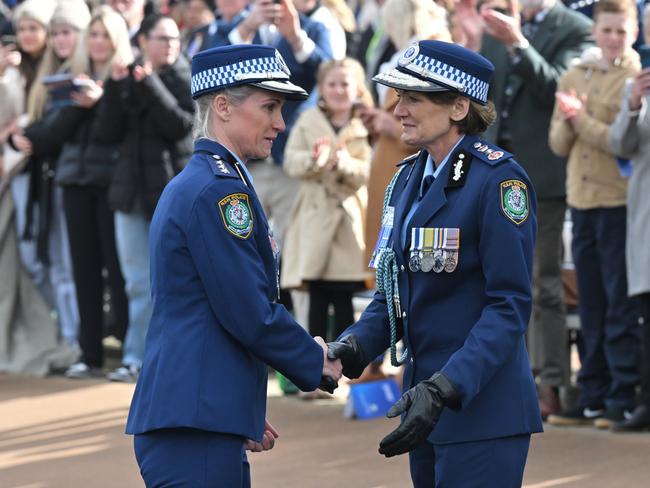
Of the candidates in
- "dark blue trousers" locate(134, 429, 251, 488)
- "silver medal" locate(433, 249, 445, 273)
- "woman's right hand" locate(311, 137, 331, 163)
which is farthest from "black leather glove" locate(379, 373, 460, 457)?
"woman's right hand" locate(311, 137, 331, 163)

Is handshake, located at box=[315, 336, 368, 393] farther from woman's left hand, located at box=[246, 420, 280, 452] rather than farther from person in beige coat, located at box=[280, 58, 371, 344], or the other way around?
person in beige coat, located at box=[280, 58, 371, 344]

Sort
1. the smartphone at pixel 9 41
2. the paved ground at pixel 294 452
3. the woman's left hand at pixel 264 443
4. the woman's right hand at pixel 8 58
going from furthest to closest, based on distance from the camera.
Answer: the smartphone at pixel 9 41 → the woman's right hand at pixel 8 58 → the paved ground at pixel 294 452 → the woman's left hand at pixel 264 443

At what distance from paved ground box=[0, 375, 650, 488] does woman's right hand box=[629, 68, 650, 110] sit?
1763 mm

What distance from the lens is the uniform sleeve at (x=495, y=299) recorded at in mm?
3971

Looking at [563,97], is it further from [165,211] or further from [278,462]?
[165,211]

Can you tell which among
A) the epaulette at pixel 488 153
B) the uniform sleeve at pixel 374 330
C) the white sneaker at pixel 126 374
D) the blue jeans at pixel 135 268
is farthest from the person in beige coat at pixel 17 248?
the epaulette at pixel 488 153

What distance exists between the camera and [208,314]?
3994 millimetres

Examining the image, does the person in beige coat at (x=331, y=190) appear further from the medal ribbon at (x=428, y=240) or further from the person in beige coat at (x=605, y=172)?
the medal ribbon at (x=428, y=240)

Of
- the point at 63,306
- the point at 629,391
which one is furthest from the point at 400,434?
the point at 63,306

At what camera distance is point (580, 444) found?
730 centimetres

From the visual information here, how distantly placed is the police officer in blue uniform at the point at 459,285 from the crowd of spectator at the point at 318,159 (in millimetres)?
3236

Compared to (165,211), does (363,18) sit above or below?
above

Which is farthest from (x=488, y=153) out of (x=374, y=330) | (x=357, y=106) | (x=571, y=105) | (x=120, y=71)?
(x=120, y=71)

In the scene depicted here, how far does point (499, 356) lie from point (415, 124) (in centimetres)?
76
